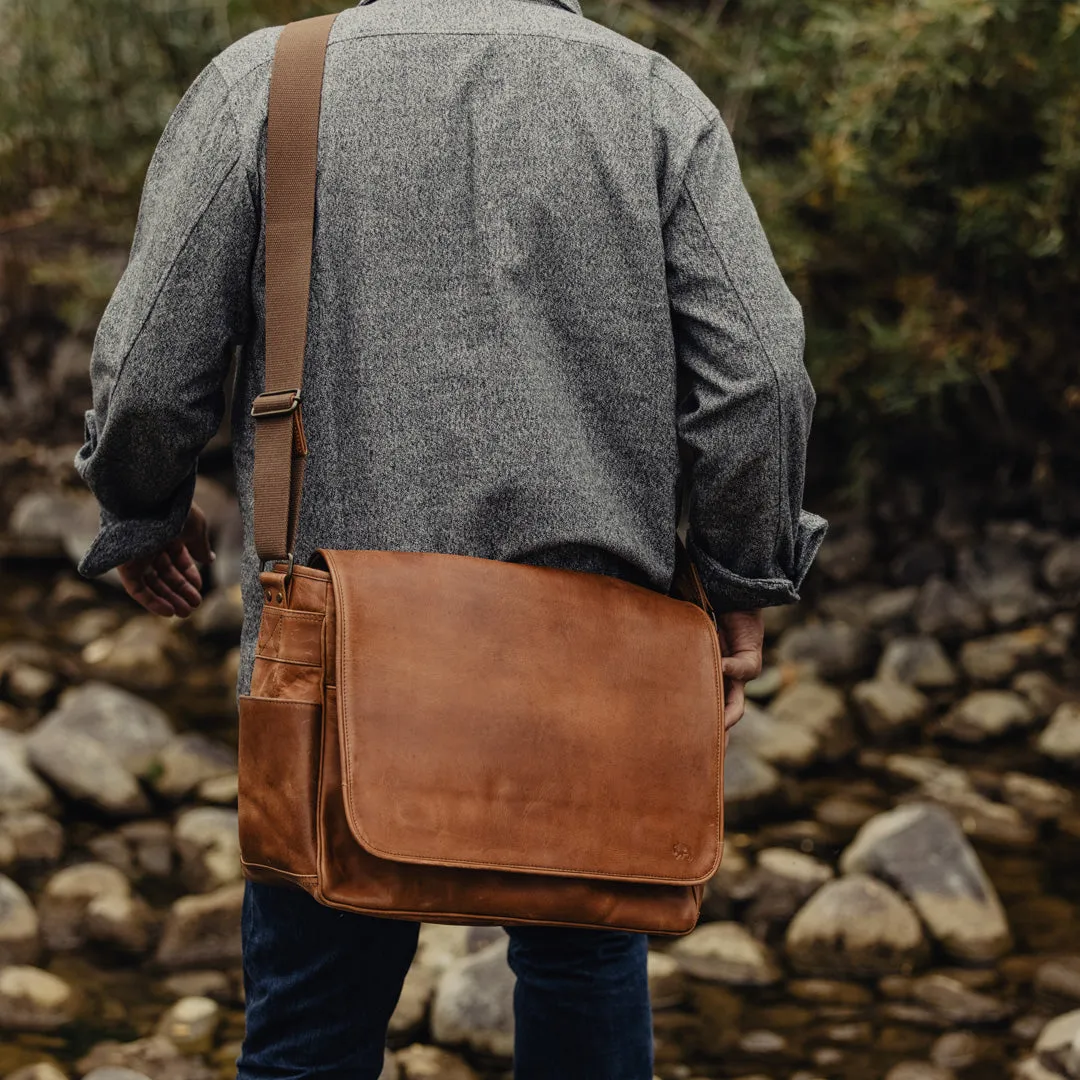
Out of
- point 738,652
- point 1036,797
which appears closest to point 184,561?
point 738,652

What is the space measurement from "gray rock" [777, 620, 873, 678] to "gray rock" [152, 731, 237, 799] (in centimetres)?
199

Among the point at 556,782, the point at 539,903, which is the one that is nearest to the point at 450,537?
the point at 556,782

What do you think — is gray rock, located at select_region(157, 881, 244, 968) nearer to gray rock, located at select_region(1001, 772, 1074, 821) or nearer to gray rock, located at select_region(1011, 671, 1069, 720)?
gray rock, located at select_region(1001, 772, 1074, 821)

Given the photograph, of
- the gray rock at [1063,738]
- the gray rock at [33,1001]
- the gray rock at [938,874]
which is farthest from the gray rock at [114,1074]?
the gray rock at [1063,738]

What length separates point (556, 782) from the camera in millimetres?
1440

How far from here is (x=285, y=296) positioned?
1428 mm

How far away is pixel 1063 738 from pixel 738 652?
2.80 meters

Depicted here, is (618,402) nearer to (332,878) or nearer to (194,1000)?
(332,878)

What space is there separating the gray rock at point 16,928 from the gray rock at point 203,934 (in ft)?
0.89

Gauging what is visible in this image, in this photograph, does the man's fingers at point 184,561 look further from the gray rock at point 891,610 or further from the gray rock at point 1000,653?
the gray rock at point 891,610

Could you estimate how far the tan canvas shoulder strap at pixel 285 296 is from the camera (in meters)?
1.41

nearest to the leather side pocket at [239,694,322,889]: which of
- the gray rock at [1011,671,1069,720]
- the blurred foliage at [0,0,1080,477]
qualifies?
the blurred foliage at [0,0,1080,477]

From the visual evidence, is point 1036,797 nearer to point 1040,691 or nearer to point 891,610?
point 1040,691

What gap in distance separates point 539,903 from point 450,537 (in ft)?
1.27
